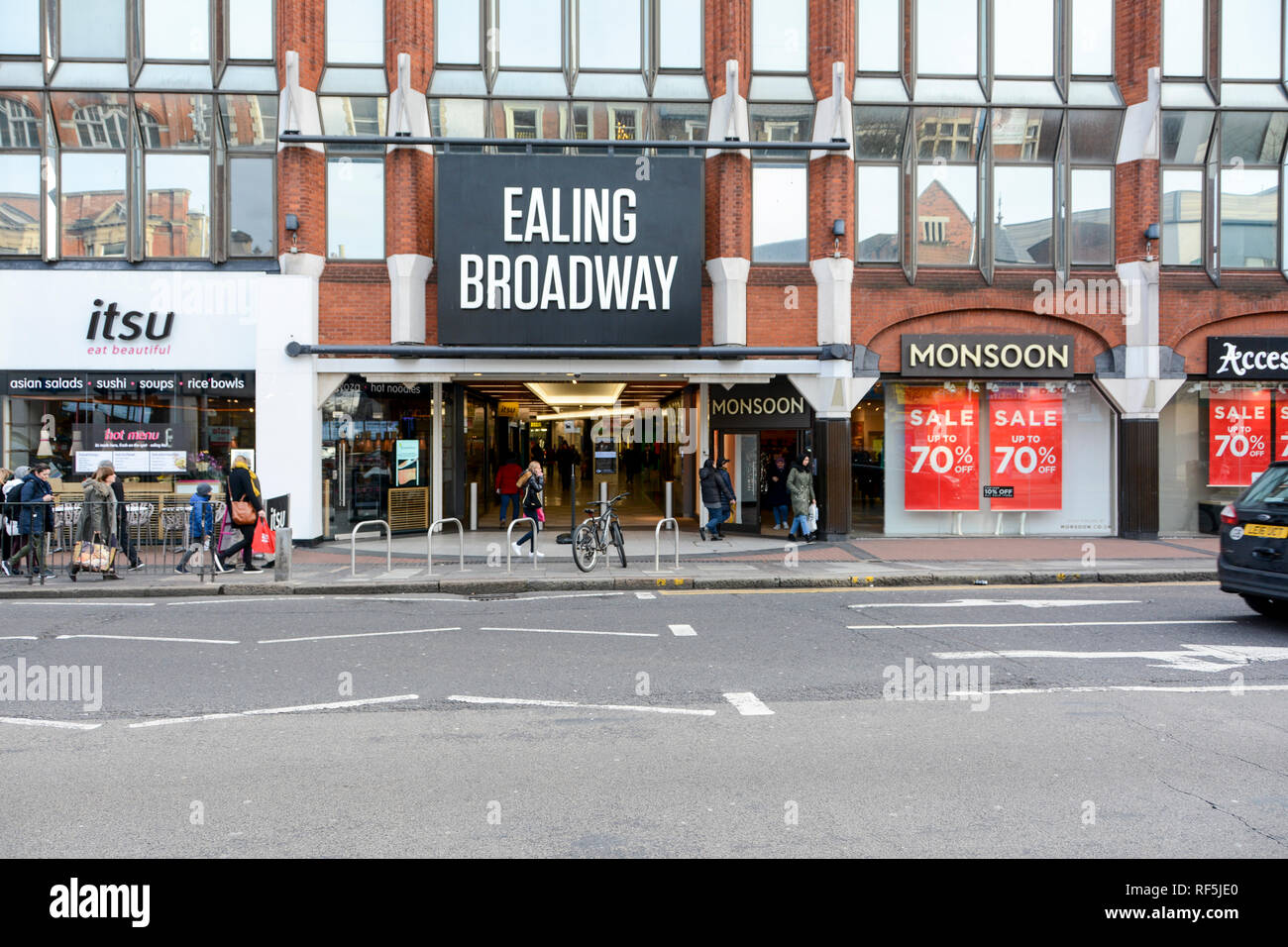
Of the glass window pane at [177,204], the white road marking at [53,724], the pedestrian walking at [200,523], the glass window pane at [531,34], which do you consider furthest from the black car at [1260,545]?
the glass window pane at [177,204]

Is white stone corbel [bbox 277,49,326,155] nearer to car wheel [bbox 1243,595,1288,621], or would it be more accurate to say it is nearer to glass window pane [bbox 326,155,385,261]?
glass window pane [bbox 326,155,385,261]

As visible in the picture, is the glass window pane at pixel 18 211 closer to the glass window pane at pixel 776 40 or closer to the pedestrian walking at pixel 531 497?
the pedestrian walking at pixel 531 497

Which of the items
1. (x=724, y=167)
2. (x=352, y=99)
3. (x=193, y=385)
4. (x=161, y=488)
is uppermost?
(x=352, y=99)

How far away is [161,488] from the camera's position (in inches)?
727

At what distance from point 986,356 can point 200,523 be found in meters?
15.2

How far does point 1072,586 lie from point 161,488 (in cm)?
1689

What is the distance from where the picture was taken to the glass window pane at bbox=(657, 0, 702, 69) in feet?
62.2

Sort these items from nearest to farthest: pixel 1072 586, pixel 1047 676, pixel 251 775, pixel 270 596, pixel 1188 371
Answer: pixel 251 775 → pixel 1047 676 → pixel 270 596 → pixel 1072 586 → pixel 1188 371

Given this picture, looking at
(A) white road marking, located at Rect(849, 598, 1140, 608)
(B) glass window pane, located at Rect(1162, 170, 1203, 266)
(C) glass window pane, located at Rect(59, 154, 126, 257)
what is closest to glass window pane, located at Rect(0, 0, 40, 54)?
(C) glass window pane, located at Rect(59, 154, 126, 257)

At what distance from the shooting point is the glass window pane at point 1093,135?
62.8ft

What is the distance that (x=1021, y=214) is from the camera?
19188 mm

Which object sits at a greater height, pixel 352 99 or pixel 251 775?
pixel 352 99

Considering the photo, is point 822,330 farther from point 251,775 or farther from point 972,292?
point 251,775

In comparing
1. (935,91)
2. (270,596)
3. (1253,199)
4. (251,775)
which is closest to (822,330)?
(935,91)
